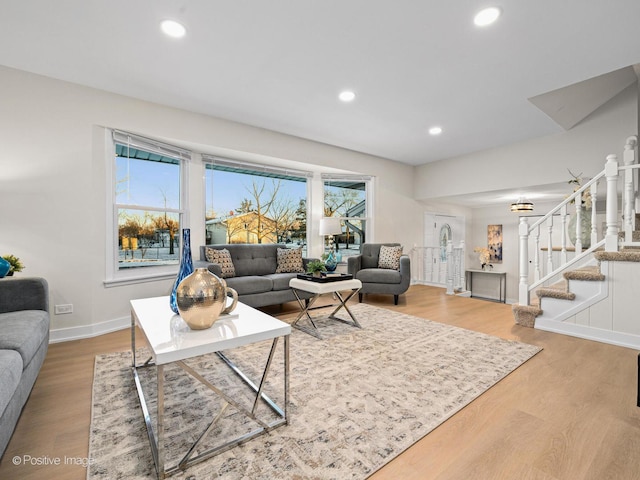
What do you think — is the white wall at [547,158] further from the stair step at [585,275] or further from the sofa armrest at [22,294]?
the sofa armrest at [22,294]

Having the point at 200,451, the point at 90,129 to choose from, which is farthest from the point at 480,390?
the point at 90,129

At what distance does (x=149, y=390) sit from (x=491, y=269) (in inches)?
304

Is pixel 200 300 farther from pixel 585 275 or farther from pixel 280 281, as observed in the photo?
pixel 585 275

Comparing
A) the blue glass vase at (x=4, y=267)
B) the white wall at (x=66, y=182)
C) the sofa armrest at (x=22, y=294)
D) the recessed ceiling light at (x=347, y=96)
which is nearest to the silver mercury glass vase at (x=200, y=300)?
the sofa armrest at (x=22, y=294)

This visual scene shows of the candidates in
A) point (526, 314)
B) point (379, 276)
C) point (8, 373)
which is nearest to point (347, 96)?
point (379, 276)

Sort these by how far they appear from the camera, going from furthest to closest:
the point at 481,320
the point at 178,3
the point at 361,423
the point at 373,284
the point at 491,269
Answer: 1. the point at 491,269
2. the point at 373,284
3. the point at 481,320
4. the point at 178,3
5. the point at 361,423

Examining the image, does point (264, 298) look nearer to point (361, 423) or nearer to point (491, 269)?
point (361, 423)

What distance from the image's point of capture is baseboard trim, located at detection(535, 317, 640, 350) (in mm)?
2828

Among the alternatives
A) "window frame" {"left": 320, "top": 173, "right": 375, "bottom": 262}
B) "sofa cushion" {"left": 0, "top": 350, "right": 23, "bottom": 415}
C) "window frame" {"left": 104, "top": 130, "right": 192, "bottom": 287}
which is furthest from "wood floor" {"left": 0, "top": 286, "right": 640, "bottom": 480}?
"window frame" {"left": 320, "top": 173, "right": 375, "bottom": 262}

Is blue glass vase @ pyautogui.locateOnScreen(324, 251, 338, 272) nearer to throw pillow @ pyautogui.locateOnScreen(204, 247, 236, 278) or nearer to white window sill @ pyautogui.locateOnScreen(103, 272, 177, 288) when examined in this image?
throw pillow @ pyautogui.locateOnScreen(204, 247, 236, 278)

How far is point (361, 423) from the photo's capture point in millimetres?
1662

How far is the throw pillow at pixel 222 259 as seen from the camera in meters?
3.92

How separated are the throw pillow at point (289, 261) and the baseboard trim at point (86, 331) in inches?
78.3

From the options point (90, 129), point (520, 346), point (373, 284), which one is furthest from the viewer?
point (373, 284)
